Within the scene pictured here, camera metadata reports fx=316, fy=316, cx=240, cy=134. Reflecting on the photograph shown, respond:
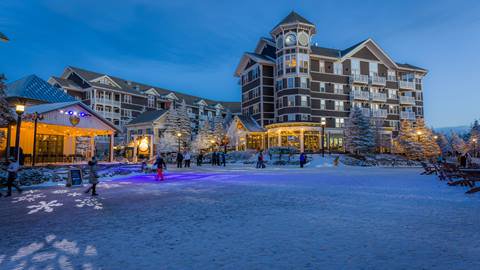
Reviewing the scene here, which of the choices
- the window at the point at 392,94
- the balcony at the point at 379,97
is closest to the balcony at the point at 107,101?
the balcony at the point at 379,97

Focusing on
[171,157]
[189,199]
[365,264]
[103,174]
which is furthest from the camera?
[171,157]

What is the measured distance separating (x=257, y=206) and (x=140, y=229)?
3.60 meters

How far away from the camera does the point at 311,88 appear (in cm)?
5028

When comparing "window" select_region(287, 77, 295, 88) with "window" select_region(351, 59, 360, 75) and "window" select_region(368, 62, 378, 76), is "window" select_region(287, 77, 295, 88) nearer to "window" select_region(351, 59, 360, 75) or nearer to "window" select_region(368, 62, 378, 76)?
"window" select_region(351, 59, 360, 75)

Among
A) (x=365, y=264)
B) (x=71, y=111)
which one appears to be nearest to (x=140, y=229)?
(x=365, y=264)

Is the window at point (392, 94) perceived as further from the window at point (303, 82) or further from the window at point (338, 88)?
the window at point (303, 82)

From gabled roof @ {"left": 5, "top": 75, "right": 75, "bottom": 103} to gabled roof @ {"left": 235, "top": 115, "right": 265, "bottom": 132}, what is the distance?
90.5 ft

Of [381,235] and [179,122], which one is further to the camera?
[179,122]

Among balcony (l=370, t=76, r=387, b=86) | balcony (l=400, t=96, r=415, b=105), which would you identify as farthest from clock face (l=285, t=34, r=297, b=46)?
balcony (l=400, t=96, r=415, b=105)

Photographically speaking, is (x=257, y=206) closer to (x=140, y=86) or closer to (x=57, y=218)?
(x=57, y=218)

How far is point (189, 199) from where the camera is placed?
34.6ft

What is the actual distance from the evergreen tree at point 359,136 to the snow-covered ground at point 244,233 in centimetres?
3429

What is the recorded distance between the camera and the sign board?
1546 cm

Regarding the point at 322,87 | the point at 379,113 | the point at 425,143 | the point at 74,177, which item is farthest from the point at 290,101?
the point at 74,177
